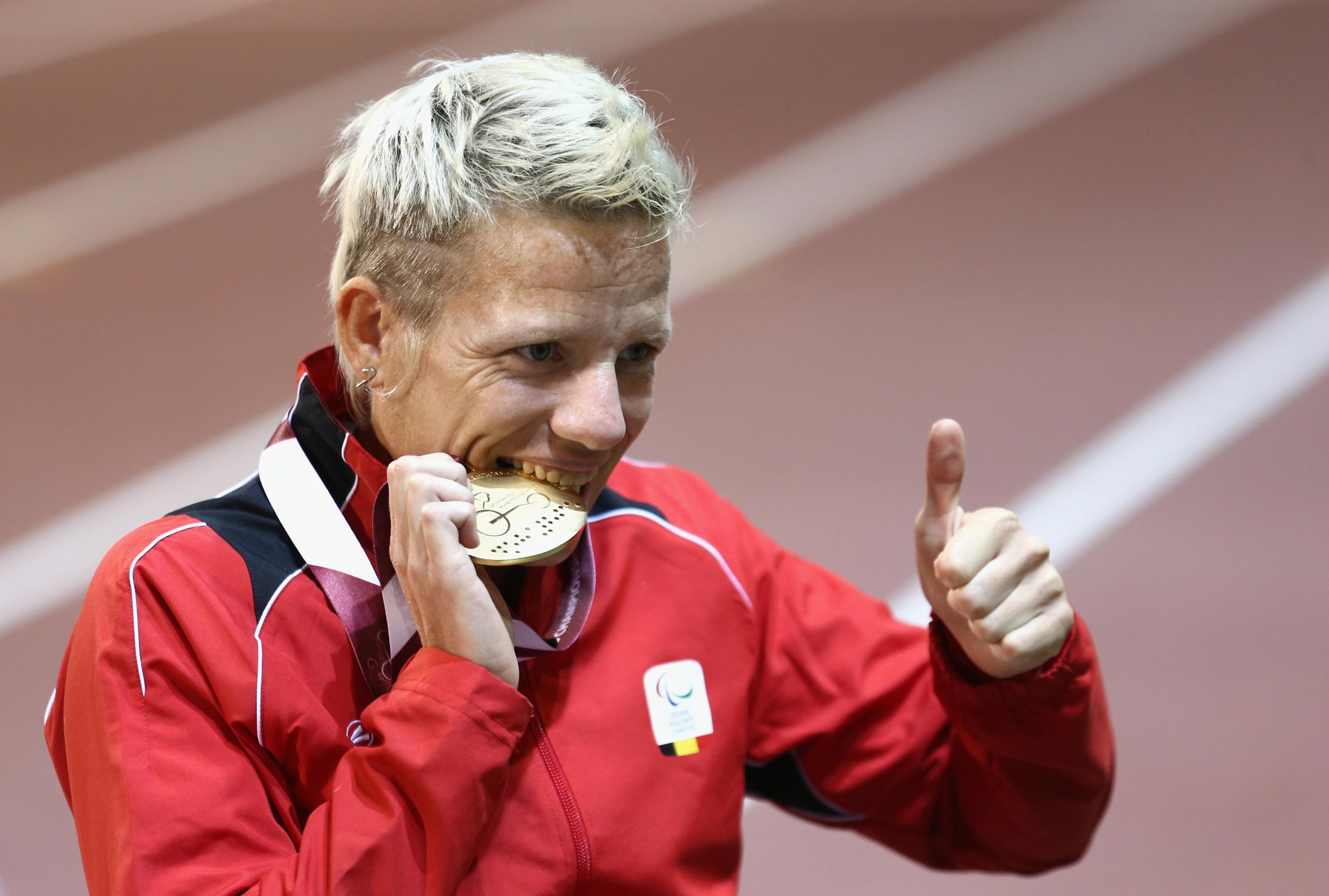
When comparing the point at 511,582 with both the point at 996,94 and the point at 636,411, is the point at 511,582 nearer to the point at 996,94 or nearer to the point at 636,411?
the point at 636,411

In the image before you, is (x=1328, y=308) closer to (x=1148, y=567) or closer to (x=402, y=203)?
(x=1148, y=567)

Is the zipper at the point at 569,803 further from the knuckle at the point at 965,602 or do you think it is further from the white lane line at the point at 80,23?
the white lane line at the point at 80,23

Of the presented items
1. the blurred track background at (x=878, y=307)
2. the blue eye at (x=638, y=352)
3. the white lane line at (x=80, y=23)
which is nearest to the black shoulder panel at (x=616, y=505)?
the blue eye at (x=638, y=352)

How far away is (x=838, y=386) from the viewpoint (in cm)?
240

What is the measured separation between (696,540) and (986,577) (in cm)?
35

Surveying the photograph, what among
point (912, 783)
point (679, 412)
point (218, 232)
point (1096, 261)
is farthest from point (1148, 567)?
point (218, 232)

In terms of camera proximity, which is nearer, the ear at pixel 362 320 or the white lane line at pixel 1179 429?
the ear at pixel 362 320

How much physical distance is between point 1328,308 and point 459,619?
7.10ft

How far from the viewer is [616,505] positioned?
1.37 m

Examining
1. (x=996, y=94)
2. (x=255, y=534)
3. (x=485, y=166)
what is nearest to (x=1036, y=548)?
(x=485, y=166)

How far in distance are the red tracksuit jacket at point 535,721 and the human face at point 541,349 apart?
113 millimetres

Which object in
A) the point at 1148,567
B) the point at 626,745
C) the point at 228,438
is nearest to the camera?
the point at 626,745

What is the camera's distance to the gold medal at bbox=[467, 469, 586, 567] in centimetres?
105

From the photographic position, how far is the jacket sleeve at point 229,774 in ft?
3.00
